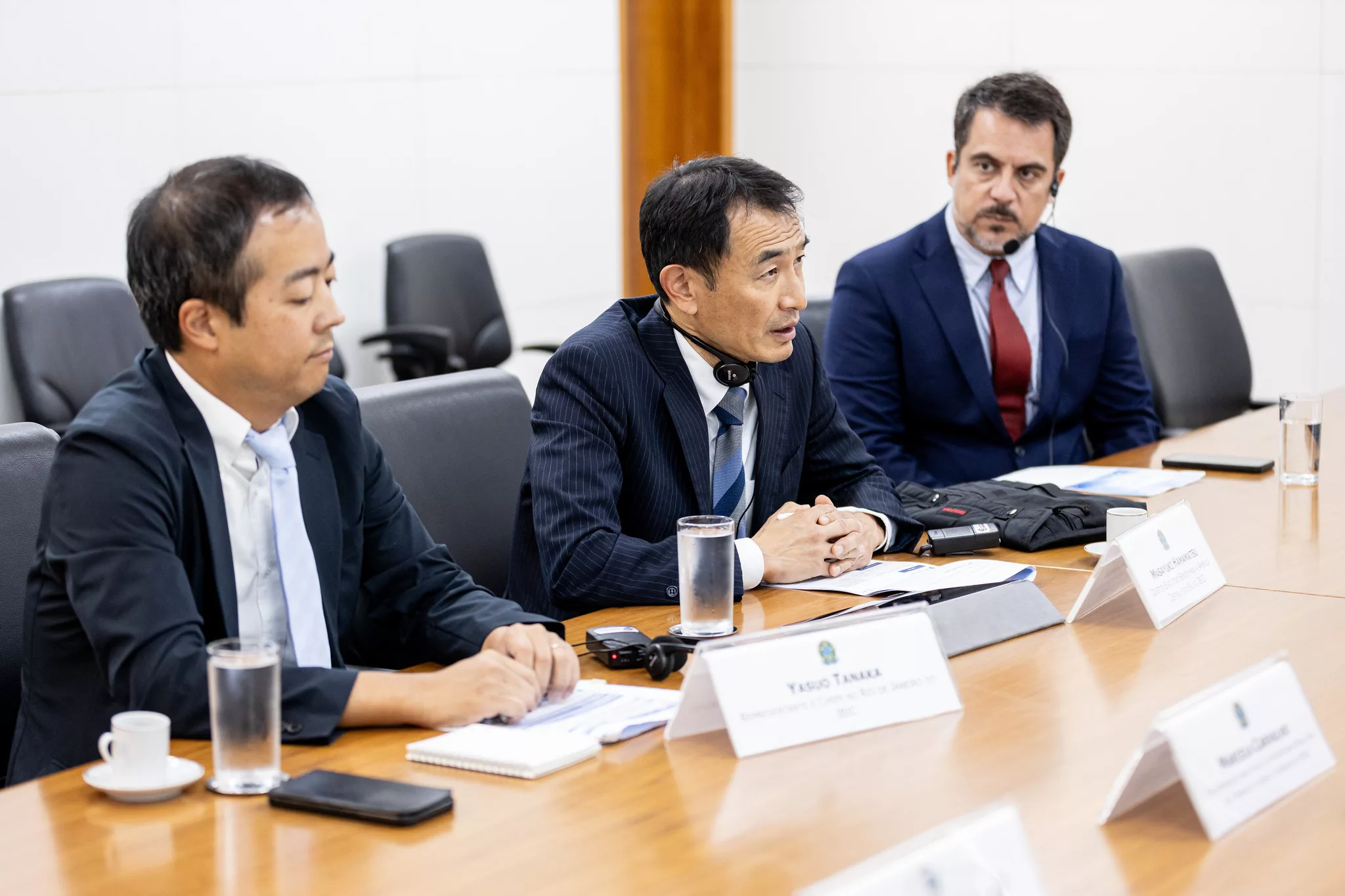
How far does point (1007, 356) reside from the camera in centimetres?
338

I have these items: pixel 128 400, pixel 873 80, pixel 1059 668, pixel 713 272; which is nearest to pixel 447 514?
pixel 713 272

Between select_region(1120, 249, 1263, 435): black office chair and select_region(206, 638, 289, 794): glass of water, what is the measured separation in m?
3.00

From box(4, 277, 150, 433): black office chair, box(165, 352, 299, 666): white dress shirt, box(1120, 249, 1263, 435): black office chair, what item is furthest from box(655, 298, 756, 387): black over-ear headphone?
box(4, 277, 150, 433): black office chair

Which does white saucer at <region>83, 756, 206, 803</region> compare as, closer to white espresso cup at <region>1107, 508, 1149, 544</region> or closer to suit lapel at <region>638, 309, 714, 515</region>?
suit lapel at <region>638, 309, 714, 515</region>

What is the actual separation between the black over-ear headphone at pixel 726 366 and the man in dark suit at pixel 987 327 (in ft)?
3.07

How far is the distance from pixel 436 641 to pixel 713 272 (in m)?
0.76

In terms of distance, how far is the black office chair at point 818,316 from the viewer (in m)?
3.76

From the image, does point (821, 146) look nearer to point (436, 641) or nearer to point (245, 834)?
point (436, 641)

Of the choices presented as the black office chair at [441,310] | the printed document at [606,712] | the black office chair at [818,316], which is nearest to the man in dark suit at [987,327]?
the black office chair at [818,316]

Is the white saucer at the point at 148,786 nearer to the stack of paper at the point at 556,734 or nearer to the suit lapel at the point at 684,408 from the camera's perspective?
the stack of paper at the point at 556,734

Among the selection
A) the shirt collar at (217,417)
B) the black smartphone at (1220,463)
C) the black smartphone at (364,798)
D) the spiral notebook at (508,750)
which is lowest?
the black smartphone at (1220,463)

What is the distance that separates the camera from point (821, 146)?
6.62m

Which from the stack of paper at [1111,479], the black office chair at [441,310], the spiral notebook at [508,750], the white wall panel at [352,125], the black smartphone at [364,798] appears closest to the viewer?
the black smartphone at [364,798]

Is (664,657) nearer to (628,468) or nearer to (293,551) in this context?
(293,551)
